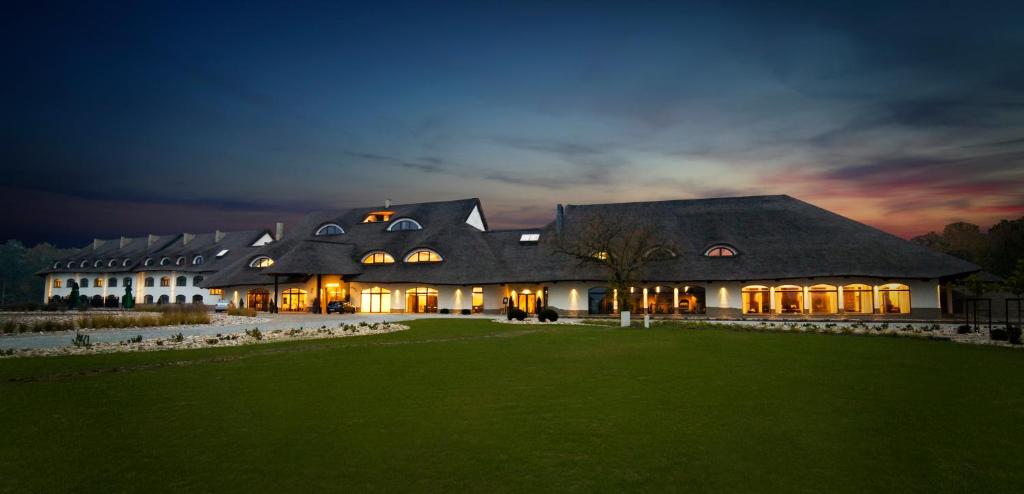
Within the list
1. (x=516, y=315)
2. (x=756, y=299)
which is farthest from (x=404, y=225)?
(x=756, y=299)

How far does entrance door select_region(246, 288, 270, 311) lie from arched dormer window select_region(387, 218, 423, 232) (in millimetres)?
13421

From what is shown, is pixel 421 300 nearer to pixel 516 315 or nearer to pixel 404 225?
pixel 404 225

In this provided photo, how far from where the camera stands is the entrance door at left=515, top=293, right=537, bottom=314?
51.1 metres

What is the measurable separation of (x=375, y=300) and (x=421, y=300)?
4600 millimetres

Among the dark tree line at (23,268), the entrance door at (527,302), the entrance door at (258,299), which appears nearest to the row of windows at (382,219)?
the entrance door at (258,299)

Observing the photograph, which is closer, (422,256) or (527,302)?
(527,302)

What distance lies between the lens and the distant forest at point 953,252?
6016 centimetres

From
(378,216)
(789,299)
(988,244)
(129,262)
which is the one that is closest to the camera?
(789,299)

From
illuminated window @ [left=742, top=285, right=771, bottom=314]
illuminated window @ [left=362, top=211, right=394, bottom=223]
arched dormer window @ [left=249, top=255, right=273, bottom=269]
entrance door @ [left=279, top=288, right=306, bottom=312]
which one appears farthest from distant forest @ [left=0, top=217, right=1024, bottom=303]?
arched dormer window @ [left=249, top=255, right=273, bottom=269]

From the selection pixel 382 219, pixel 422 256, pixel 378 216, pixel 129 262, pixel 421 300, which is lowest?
pixel 421 300

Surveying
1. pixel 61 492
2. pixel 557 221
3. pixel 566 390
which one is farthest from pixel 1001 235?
pixel 61 492

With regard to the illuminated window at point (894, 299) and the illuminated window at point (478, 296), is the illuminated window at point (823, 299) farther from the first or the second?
the illuminated window at point (478, 296)

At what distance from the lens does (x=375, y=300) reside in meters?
55.2

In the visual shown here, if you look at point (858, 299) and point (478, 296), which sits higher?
point (478, 296)
